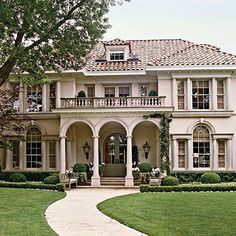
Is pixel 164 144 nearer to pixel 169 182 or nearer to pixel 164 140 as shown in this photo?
pixel 164 140

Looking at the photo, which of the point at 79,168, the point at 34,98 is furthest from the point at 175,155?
the point at 34,98

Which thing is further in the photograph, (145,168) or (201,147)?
(201,147)

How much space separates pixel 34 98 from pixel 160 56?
9325 millimetres

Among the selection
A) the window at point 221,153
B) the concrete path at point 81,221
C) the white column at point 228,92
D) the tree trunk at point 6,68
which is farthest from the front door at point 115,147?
the tree trunk at point 6,68

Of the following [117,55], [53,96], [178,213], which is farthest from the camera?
[117,55]

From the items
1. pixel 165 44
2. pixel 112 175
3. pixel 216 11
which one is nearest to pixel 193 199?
pixel 216 11

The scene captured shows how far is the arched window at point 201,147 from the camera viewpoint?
26.9 metres

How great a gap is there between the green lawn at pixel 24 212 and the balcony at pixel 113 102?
703 cm

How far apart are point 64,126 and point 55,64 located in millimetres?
9295

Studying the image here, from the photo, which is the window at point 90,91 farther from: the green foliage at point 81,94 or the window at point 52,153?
the window at point 52,153

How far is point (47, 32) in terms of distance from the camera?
1443 cm

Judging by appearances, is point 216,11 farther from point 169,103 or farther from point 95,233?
point 169,103

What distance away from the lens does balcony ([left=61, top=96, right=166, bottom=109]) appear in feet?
83.5

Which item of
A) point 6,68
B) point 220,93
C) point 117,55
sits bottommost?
point 6,68
